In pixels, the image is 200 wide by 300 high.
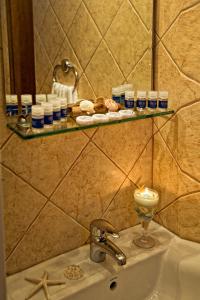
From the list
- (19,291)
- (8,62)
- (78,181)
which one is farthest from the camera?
(78,181)

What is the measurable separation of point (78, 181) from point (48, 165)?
118 mm

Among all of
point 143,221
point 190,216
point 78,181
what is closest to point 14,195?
point 78,181

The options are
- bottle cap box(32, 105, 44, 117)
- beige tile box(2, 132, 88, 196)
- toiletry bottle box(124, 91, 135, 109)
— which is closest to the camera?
bottle cap box(32, 105, 44, 117)

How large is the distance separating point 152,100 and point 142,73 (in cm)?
11

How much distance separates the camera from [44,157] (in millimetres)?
1050

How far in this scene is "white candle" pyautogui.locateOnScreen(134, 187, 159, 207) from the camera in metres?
1.18

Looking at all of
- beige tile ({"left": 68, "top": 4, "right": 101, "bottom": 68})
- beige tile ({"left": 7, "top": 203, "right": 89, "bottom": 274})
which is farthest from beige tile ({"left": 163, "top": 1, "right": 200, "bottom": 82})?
beige tile ({"left": 7, "top": 203, "right": 89, "bottom": 274})

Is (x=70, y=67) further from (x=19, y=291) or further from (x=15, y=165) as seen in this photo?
(x=19, y=291)

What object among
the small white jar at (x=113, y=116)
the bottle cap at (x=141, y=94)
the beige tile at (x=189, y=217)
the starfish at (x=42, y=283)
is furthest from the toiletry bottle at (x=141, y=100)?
the starfish at (x=42, y=283)

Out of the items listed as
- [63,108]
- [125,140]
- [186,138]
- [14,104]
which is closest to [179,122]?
[186,138]

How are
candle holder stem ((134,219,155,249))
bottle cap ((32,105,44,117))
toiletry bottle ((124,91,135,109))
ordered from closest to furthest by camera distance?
bottle cap ((32,105,44,117)) → toiletry bottle ((124,91,135,109)) → candle holder stem ((134,219,155,249))

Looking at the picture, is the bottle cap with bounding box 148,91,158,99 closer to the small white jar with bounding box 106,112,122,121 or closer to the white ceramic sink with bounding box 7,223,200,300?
the small white jar with bounding box 106,112,122,121

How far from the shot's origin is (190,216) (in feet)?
3.93

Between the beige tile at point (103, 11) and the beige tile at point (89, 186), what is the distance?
351mm
